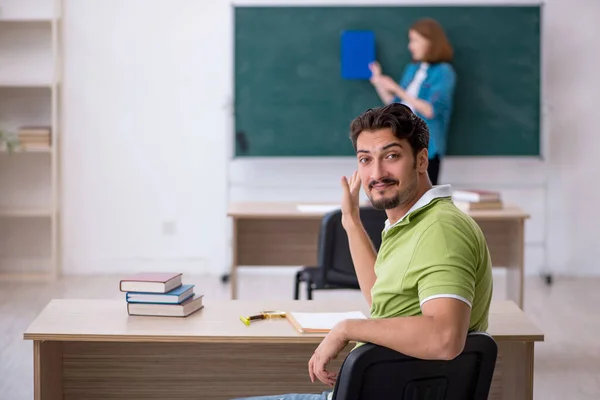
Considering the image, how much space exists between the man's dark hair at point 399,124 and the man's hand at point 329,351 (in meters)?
0.45

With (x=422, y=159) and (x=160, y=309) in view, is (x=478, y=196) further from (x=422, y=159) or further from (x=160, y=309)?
(x=422, y=159)

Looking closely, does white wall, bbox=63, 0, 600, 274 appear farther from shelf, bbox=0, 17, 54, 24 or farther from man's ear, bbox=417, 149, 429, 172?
man's ear, bbox=417, 149, 429, 172

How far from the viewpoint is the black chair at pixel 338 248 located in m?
3.96

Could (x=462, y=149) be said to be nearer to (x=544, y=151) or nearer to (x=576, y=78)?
(x=544, y=151)

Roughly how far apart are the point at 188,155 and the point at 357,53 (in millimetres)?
1390

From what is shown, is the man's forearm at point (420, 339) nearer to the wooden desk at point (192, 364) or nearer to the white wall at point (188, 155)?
the wooden desk at point (192, 364)

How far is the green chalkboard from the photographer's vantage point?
615 centimetres

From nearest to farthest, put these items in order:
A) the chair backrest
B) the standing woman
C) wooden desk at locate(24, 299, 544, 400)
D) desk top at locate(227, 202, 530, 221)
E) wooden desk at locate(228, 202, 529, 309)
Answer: wooden desk at locate(24, 299, 544, 400) → the chair backrest → desk top at locate(227, 202, 530, 221) → wooden desk at locate(228, 202, 529, 309) → the standing woman

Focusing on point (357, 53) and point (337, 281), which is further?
point (357, 53)

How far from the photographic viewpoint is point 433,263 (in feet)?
5.98

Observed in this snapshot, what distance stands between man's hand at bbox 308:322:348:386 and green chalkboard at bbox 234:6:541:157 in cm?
427

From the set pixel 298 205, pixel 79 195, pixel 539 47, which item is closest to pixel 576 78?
pixel 539 47

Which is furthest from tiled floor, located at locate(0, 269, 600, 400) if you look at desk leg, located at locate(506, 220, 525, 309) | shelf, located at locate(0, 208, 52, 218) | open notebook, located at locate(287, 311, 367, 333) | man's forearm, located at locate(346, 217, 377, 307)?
man's forearm, located at locate(346, 217, 377, 307)

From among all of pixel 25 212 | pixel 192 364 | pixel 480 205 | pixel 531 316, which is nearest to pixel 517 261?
pixel 480 205
